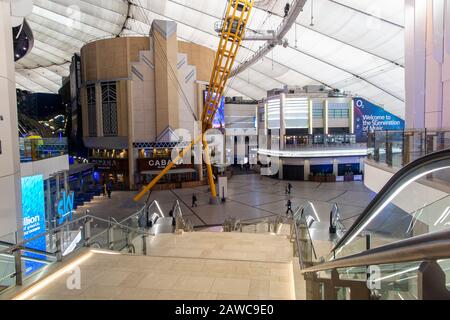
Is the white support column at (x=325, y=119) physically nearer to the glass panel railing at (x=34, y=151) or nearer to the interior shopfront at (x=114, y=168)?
the interior shopfront at (x=114, y=168)

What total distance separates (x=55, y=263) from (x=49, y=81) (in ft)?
154

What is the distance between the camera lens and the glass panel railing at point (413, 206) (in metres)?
2.49

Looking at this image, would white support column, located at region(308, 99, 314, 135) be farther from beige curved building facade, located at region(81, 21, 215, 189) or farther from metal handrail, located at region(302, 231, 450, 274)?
metal handrail, located at region(302, 231, 450, 274)

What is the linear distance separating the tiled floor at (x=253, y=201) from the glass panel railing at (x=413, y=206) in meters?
8.57

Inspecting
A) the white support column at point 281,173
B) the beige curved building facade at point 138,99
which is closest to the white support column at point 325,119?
the white support column at point 281,173

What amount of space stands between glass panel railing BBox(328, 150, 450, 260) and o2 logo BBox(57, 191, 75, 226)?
1103cm

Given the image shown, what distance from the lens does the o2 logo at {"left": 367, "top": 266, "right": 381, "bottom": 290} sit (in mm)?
2234

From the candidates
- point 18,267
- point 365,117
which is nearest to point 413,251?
point 18,267

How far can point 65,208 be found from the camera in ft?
42.9

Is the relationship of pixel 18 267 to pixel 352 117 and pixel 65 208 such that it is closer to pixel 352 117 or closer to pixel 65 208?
pixel 65 208

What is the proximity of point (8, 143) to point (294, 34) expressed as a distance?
799 inches

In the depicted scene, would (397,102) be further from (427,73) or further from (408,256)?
(408,256)

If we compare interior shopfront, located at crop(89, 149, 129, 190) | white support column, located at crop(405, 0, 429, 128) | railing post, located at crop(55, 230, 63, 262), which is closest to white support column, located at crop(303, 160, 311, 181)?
interior shopfront, located at crop(89, 149, 129, 190)

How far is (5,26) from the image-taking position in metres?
7.02
